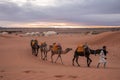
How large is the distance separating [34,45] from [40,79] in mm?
11961

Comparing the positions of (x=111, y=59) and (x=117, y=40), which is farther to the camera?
(x=117, y=40)

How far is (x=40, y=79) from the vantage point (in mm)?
13125

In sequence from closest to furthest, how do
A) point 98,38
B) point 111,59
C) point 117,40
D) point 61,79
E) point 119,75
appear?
point 61,79, point 119,75, point 111,59, point 117,40, point 98,38

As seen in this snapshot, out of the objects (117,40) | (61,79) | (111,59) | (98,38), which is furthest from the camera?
(98,38)

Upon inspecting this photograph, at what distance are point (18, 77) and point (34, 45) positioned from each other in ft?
37.4

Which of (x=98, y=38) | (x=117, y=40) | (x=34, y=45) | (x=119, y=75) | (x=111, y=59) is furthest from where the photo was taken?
(x=98, y=38)

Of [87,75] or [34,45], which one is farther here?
[34,45]

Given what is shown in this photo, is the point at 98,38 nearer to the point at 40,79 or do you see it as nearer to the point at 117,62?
the point at 117,62

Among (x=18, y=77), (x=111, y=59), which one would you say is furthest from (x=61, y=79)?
(x=111, y=59)

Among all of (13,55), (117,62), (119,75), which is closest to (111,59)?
(117,62)

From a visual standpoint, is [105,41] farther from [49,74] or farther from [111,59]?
[49,74]

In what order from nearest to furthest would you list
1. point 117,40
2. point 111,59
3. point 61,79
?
point 61,79, point 111,59, point 117,40

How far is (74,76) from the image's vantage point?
1366 cm

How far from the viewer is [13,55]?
1003 inches
